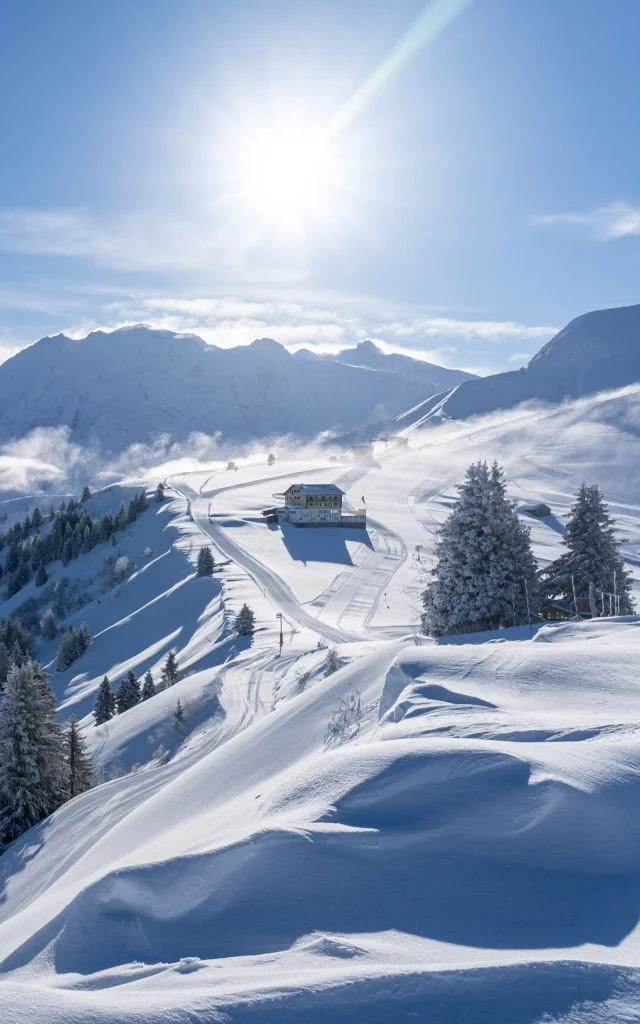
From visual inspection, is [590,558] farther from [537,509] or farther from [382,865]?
[537,509]

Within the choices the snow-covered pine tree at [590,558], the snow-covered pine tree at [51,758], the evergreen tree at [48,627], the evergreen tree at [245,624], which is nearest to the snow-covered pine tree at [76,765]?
the snow-covered pine tree at [51,758]

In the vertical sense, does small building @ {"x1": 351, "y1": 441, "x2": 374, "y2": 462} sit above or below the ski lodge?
above

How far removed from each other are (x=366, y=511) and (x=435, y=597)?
61.2 m

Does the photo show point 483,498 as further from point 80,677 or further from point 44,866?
point 80,677

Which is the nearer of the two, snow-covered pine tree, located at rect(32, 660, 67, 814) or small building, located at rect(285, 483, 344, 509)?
snow-covered pine tree, located at rect(32, 660, 67, 814)

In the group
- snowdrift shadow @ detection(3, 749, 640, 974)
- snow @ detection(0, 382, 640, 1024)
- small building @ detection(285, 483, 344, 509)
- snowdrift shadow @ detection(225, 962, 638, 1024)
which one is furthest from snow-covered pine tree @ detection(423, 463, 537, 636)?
small building @ detection(285, 483, 344, 509)

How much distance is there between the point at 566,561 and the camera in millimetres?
32500

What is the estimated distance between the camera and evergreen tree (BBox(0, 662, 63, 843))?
78.6 ft

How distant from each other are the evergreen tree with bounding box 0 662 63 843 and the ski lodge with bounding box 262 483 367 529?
5807 centimetres

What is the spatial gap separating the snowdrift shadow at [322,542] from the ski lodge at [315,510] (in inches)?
48.1

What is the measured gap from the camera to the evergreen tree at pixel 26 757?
2395 centimetres

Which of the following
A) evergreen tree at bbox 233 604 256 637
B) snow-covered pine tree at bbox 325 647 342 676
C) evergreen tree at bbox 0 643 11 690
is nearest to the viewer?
A: snow-covered pine tree at bbox 325 647 342 676

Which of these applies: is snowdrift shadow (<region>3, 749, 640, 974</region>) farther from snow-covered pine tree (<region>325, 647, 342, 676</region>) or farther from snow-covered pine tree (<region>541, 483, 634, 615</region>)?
snow-covered pine tree (<region>541, 483, 634, 615</region>)

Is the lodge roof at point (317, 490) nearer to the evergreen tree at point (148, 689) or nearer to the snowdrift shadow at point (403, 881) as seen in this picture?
the evergreen tree at point (148, 689)
